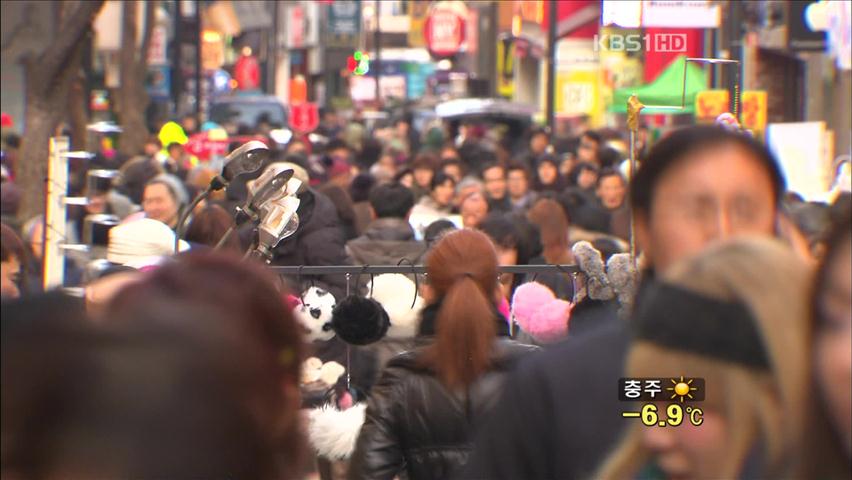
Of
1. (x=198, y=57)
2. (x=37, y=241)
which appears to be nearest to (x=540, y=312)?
(x=37, y=241)

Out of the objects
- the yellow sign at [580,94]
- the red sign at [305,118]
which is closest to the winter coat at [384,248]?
the red sign at [305,118]

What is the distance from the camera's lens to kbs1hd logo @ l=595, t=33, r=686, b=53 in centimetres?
977

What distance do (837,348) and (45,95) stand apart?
1391cm

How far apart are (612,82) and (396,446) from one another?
27.5 meters

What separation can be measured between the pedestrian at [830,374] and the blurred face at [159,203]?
8.46 meters

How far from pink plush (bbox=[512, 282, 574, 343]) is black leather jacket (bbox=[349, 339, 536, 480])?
1.79 meters

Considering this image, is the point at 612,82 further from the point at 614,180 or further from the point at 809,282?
the point at 809,282

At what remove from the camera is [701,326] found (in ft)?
6.61

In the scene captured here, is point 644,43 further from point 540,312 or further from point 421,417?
point 421,417

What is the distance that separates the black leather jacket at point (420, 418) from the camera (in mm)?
4980

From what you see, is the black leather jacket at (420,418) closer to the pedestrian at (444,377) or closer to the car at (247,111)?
the pedestrian at (444,377)

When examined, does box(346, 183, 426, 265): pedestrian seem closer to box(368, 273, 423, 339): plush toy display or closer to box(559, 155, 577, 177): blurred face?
box(368, 273, 423, 339): plush toy display

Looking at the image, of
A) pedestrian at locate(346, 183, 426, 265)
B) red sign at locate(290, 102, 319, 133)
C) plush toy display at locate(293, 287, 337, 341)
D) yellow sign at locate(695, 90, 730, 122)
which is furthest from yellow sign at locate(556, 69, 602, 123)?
plush toy display at locate(293, 287, 337, 341)
